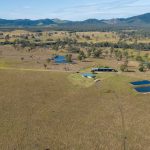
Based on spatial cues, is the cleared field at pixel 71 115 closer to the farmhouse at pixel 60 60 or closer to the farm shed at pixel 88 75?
the farm shed at pixel 88 75

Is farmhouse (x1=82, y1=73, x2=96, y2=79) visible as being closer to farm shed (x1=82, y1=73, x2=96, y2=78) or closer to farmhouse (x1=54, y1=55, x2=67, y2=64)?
farm shed (x1=82, y1=73, x2=96, y2=78)

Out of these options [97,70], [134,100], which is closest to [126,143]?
[134,100]

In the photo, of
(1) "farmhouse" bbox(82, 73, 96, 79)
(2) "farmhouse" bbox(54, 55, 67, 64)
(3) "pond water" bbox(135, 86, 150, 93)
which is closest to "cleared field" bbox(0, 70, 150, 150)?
(3) "pond water" bbox(135, 86, 150, 93)

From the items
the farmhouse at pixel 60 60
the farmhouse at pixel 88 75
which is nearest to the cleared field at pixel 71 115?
the farmhouse at pixel 88 75

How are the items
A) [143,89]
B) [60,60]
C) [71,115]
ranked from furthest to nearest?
Result: [60,60], [143,89], [71,115]

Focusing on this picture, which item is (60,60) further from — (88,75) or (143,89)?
(143,89)

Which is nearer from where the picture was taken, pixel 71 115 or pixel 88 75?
pixel 71 115

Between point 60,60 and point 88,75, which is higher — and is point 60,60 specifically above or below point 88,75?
above

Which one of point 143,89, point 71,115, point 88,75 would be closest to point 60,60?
point 88,75
